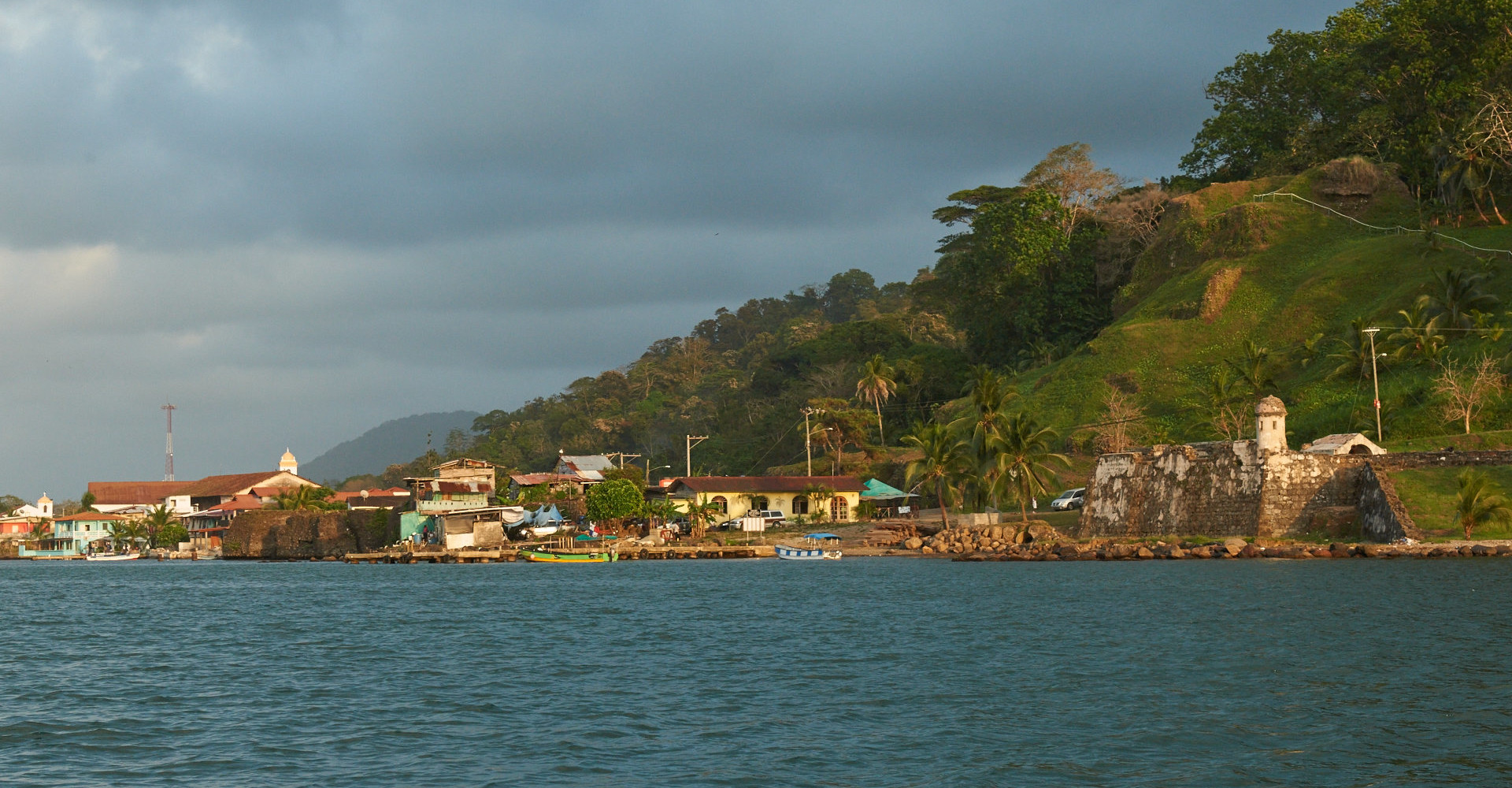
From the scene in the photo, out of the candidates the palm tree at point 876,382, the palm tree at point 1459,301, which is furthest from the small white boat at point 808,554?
the palm tree at point 1459,301

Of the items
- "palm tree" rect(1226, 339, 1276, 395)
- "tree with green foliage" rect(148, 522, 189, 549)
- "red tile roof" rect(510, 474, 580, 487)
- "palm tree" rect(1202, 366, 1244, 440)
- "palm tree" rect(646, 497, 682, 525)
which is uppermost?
"palm tree" rect(1226, 339, 1276, 395)

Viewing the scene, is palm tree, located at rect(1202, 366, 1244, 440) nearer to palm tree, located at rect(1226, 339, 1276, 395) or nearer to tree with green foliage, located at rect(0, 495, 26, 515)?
palm tree, located at rect(1226, 339, 1276, 395)

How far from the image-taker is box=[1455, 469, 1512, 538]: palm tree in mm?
48781

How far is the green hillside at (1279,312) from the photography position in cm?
6706

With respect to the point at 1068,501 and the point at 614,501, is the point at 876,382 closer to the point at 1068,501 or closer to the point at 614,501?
the point at 614,501

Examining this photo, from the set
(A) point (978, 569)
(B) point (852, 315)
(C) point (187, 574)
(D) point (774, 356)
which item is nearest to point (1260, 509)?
(A) point (978, 569)

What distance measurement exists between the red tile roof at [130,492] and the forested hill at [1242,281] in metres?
36.9

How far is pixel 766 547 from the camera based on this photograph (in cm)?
7775

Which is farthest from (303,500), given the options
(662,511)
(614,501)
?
(662,511)

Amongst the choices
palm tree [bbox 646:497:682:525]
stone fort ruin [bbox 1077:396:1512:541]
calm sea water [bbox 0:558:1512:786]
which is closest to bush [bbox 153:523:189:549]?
palm tree [bbox 646:497:682:525]

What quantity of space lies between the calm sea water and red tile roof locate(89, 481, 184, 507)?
9199cm

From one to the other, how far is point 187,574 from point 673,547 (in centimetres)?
3185

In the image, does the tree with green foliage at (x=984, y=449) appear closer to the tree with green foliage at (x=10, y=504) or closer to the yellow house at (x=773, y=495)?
the yellow house at (x=773, y=495)

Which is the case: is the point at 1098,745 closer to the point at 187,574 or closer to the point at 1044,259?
the point at 187,574
